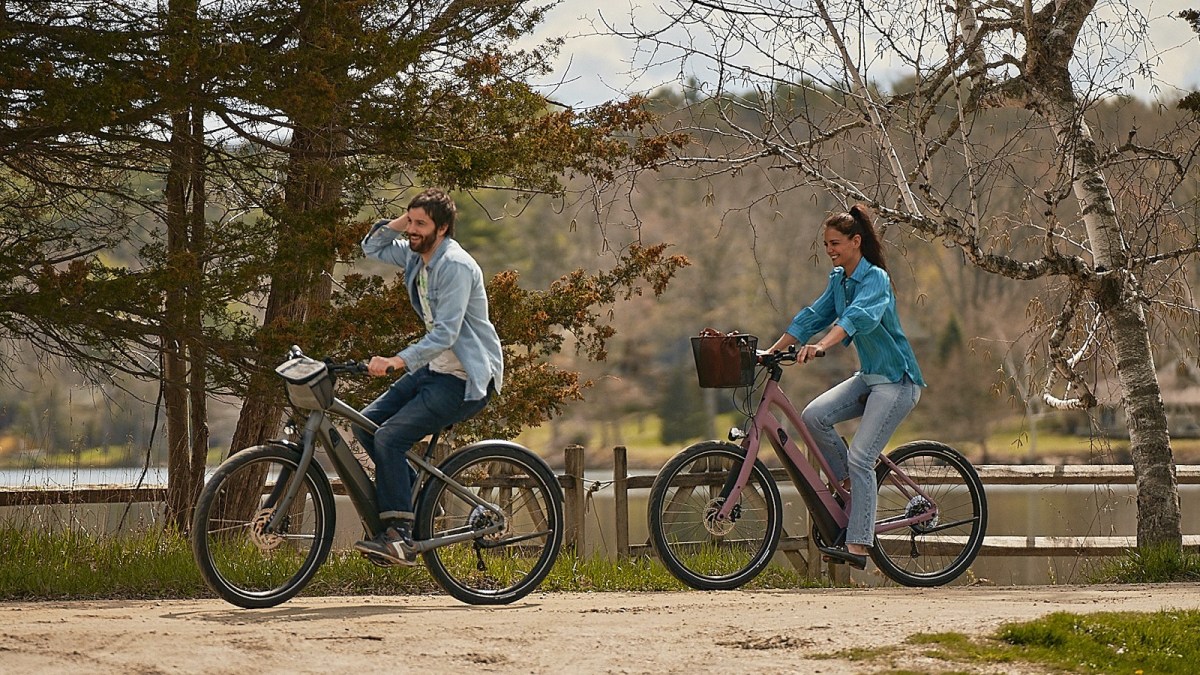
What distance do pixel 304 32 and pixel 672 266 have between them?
12.0 feet

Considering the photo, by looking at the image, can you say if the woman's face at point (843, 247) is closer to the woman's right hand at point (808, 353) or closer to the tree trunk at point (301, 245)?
the woman's right hand at point (808, 353)

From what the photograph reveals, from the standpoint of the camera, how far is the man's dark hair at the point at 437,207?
6.63 metres

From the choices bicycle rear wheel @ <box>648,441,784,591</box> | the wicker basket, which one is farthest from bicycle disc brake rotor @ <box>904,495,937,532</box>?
the wicker basket

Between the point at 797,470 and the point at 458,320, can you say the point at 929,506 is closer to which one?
the point at 797,470

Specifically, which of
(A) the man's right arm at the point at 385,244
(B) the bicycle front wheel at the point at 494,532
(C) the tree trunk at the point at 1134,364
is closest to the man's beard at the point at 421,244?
(A) the man's right arm at the point at 385,244

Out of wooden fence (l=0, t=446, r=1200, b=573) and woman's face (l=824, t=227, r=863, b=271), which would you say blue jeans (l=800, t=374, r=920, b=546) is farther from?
wooden fence (l=0, t=446, r=1200, b=573)

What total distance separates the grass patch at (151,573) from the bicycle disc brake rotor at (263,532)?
199 cm

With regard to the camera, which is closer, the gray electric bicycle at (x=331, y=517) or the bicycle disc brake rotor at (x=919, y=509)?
the gray electric bicycle at (x=331, y=517)

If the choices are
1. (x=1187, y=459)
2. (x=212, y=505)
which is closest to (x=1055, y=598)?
(x=212, y=505)

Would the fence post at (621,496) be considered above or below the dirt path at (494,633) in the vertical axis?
above

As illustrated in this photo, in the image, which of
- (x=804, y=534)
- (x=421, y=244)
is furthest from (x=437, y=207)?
(x=804, y=534)

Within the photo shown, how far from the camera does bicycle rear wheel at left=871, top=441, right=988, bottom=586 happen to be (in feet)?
27.0

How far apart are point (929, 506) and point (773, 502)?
103cm

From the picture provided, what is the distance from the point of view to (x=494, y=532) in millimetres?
7070
